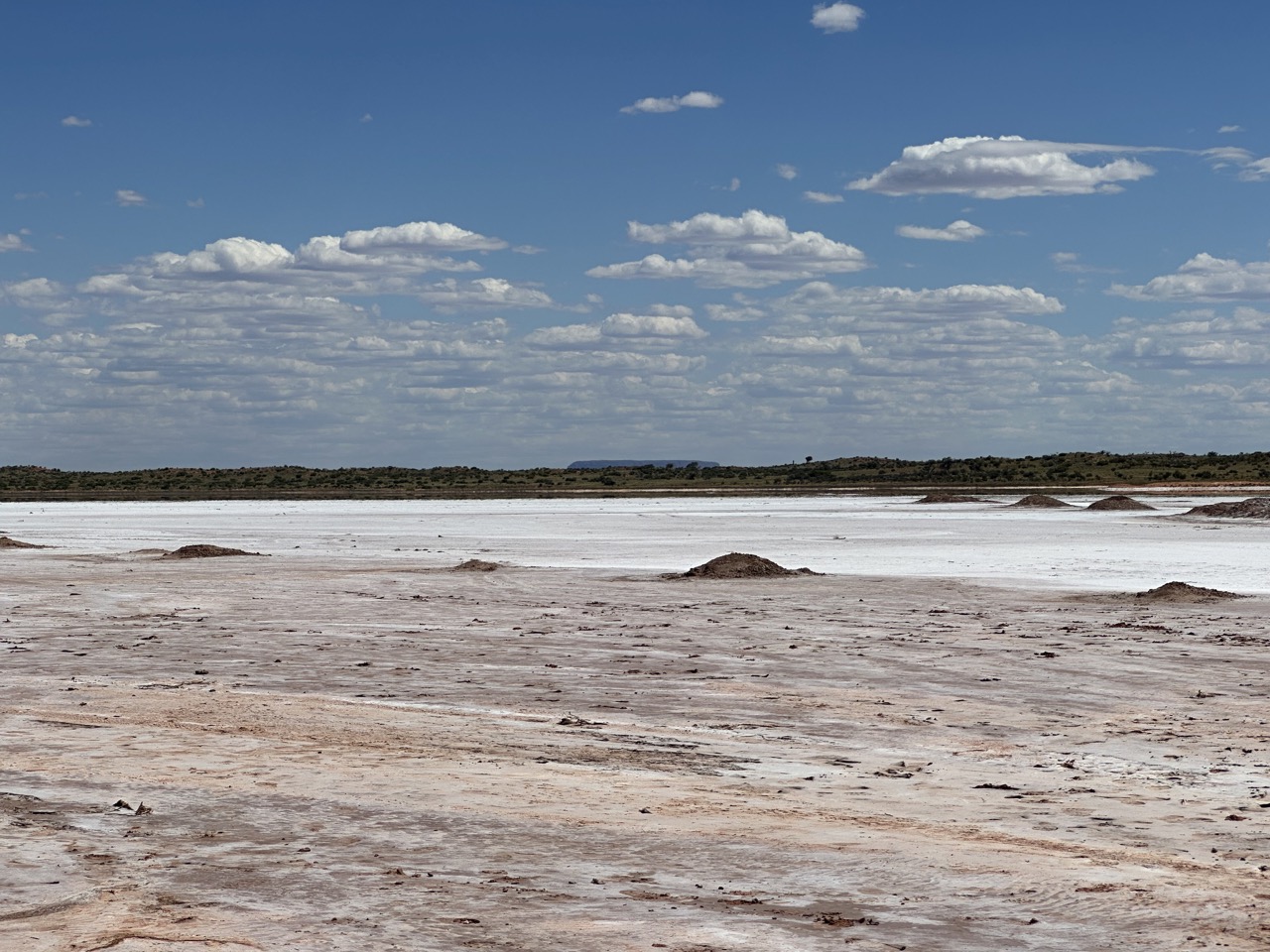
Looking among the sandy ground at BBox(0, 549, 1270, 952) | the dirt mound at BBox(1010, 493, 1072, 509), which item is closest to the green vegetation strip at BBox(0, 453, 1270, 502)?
the dirt mound at BBox(1010, 493, 1072, 509)

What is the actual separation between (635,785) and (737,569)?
2200 centimetres

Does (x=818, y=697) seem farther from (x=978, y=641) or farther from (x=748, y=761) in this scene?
(x=978, y=641)

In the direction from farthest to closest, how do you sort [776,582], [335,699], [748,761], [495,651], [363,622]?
1. [776,582]
2. [363,622]
3. [495,651]
4. [335,699]
5. [748,761]

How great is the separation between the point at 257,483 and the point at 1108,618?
423ft

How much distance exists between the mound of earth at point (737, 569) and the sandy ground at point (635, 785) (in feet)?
30.1

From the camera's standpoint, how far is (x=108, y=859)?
934 centimetres

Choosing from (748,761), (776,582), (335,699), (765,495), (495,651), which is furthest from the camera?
(765,495)

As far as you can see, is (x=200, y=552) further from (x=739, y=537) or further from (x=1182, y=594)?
(x=1182, y=594)

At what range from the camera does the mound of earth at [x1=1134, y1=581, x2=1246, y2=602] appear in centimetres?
2786

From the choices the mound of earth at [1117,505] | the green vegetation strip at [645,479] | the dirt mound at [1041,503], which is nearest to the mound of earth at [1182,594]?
the mound of earth at [1117,505]

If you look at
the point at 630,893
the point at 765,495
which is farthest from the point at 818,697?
the point at 765,495

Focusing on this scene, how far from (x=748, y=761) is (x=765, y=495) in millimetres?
94896

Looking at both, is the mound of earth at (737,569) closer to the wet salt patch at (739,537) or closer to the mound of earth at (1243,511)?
the wet salt patch at (739,537)

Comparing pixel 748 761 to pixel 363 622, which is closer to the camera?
pixel 748 761
